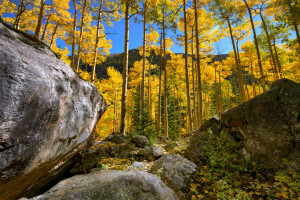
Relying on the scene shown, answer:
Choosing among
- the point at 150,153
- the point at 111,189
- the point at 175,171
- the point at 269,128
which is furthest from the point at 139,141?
the point at 269,128

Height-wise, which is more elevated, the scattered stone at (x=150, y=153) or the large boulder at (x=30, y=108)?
the large boulder at (x=30, y=108)

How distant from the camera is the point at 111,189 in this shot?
187cm

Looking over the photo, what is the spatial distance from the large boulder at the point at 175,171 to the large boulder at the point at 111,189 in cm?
76

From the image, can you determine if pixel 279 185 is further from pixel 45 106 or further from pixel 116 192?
pixel 45 106

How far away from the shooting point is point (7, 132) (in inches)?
54.0

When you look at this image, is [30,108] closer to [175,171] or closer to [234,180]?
[175,171]

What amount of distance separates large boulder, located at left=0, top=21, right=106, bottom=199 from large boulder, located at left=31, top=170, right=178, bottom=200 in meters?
0.50

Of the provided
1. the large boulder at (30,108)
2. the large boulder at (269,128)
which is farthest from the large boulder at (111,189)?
the large boulder at (269,128)

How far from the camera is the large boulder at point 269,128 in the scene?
11.3 ft

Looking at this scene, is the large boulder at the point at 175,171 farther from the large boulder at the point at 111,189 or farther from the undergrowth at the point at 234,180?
the large boulder at the point at 111,189

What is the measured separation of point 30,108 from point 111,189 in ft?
4.82

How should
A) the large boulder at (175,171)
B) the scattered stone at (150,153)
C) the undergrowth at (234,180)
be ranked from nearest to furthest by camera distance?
the undergrowth at (234,180) < the large boulder at (175,171) < the scattered stone at (150,153)

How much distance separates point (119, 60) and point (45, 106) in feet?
235

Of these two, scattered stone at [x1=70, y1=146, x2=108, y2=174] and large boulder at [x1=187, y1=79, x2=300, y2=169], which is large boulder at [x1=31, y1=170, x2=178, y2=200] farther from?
large boulder at [x1=187, y1=79, x2=300, y2=169]
